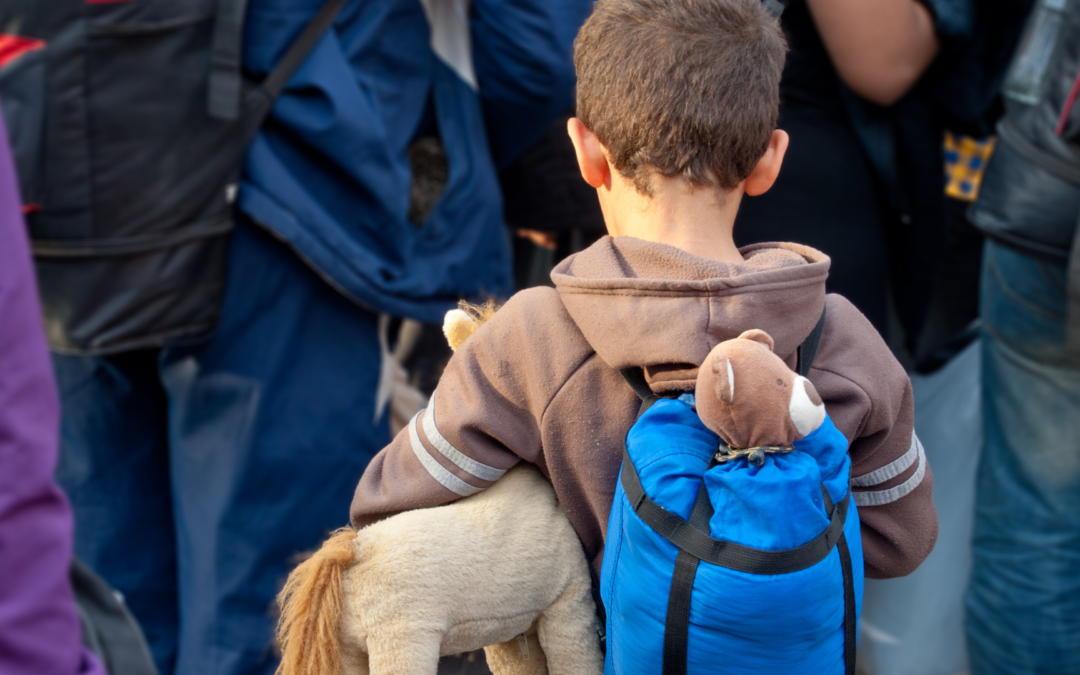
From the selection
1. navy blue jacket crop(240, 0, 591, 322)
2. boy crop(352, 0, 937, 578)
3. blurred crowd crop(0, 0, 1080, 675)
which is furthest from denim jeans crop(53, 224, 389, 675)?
boy crop(352, 0, 937, 578)

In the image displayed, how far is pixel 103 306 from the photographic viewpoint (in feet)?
6.02

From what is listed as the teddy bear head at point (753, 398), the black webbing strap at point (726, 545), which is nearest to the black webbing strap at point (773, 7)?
the teddy bear head at point (753, 398)

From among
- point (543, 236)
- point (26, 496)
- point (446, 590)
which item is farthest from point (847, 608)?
point (543, 236)

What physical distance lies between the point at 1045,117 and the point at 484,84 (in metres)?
1.15

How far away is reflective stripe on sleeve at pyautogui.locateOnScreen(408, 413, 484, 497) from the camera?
972 millimetres

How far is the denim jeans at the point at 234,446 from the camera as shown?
2.04 m

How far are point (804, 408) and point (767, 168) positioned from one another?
340 millimetres

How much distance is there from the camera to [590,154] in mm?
1051

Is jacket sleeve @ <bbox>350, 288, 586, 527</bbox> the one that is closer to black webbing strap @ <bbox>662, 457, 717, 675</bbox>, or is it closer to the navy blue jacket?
black webbing strap @ <bbox>662, 457, 717, 675</bbox>

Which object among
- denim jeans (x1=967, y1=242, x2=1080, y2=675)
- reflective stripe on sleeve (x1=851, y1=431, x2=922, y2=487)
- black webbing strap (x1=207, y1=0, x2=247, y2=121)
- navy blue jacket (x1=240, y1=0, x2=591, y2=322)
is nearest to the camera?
reflective stripe on sleeve (x1=851, y1=431, x2=922, y2=487)

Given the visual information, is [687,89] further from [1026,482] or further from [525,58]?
[1026,482]

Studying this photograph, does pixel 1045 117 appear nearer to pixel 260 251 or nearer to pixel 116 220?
pixel 260 251

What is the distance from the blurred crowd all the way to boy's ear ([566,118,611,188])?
97 cm

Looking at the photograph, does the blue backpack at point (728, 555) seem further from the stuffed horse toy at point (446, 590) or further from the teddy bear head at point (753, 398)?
the stuffed horse toy at point (446, 590)
